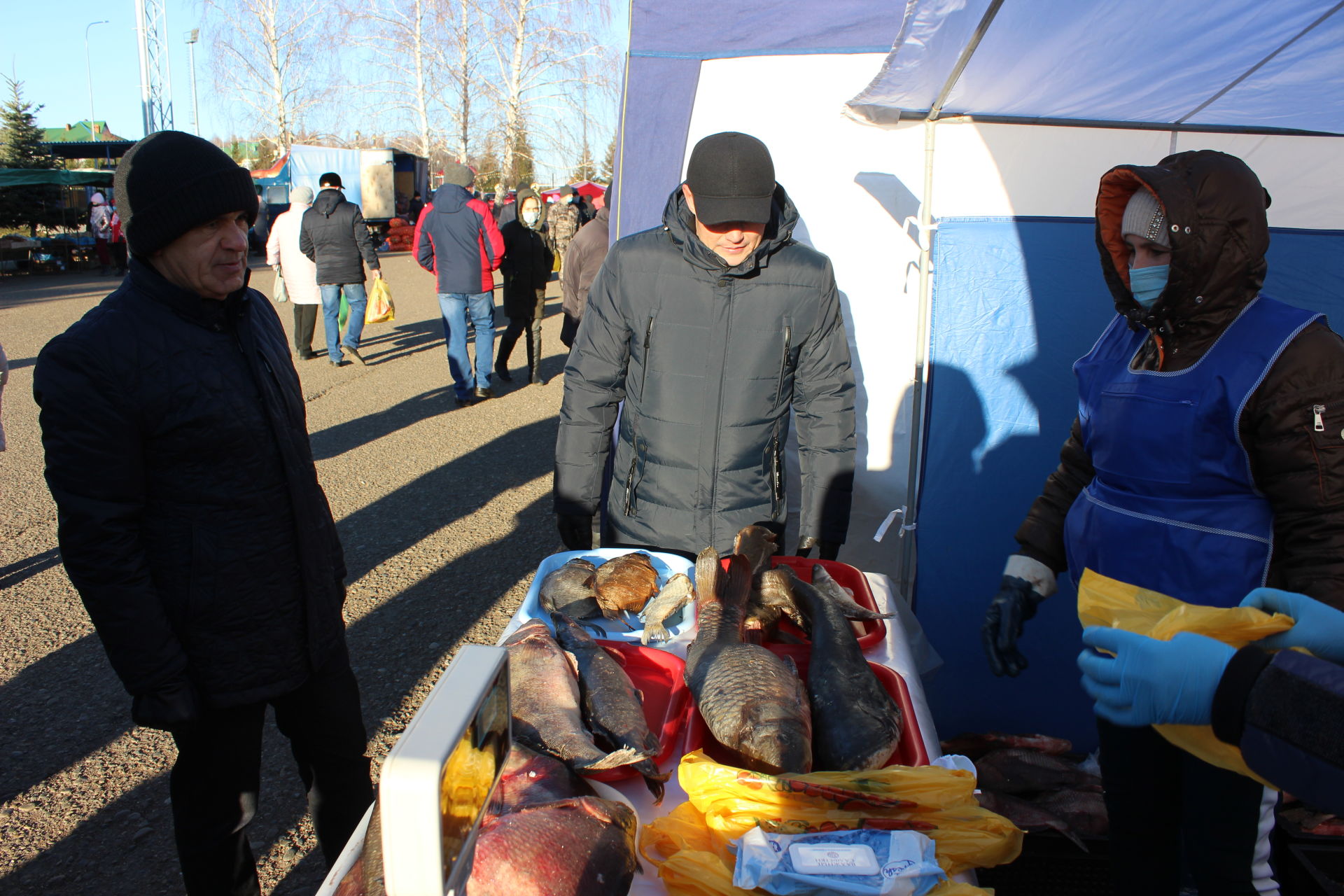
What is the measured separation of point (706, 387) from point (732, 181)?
0.62m

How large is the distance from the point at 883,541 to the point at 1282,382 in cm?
272

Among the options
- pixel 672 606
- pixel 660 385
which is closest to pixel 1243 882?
pixel 672 606

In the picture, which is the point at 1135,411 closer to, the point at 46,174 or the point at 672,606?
the point at 672,606

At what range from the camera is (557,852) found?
1.21 meters

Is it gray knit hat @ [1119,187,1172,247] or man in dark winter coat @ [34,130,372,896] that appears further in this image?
gray knit hat @ [1119,187,1172,247]

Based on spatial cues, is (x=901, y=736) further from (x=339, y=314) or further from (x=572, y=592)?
(x=339, y=314)

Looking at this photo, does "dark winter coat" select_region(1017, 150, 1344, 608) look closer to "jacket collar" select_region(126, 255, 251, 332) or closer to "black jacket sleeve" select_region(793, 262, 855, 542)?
"black jacket sleeve" select_region(793, 262, 855, 542)

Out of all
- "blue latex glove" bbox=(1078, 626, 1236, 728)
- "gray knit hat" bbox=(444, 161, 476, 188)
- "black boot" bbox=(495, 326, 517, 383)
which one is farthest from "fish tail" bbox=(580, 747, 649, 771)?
"black boot" bbox=(495, 326, 517, 383)

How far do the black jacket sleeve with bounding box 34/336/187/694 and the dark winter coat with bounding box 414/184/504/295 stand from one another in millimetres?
6327

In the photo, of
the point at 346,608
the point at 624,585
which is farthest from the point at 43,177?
the point at 624,585

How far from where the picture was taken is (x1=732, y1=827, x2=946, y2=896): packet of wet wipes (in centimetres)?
122

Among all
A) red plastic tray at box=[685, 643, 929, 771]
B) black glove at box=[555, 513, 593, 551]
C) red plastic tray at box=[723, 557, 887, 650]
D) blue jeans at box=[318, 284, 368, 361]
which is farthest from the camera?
blue jeans at box=[318, 284, 368, 361]

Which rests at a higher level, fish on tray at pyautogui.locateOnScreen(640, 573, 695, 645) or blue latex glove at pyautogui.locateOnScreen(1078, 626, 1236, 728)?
blue latex glove at pyautogui.locateOnScreen(1078, 626, 1236, 728)

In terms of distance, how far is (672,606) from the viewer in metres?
2.16
